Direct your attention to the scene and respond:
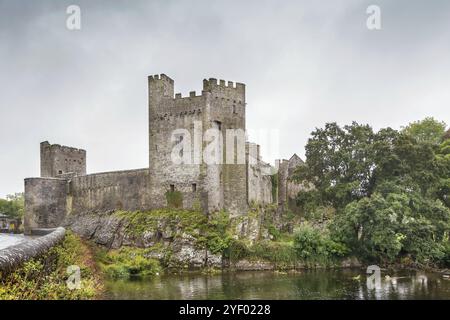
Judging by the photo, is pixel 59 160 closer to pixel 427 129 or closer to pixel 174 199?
pixel 174 199

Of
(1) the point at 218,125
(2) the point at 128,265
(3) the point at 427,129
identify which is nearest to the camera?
(2) the point at 128,265

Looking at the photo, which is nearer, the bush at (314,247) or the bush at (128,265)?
the bush at (128,265)

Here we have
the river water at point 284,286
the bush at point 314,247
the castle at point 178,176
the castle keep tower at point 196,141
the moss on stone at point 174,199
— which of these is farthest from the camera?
the moss on stone at point 174,199

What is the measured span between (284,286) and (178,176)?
58.6 feet

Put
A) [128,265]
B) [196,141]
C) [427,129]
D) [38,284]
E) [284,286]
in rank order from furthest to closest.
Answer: [427,129], [196,141], [128,265], [284,286], [38,284]

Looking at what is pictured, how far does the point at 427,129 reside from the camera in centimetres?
5366

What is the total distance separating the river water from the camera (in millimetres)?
24781

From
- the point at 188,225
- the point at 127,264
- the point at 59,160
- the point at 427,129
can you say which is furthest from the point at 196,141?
the point at 427,129

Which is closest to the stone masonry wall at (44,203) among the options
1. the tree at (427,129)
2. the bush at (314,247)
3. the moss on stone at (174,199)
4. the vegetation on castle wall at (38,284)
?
the moss on stone at (174,199)

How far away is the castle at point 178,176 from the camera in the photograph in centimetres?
4212

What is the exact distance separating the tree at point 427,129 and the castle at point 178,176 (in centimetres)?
1717

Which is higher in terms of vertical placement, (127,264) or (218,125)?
(218,125)

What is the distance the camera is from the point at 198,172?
42188 mm

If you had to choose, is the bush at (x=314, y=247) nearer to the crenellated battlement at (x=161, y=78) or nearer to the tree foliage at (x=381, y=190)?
the tree foliage at (x=381, y=190)
